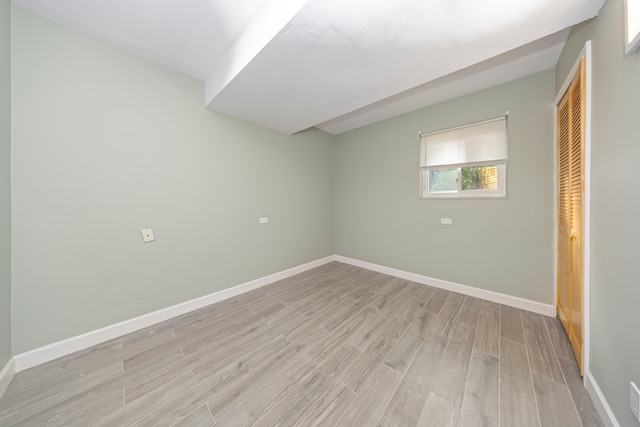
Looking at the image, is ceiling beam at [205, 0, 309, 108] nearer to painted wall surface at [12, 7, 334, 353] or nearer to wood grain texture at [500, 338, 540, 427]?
painted wall surface at [12, 7, 334, 353]

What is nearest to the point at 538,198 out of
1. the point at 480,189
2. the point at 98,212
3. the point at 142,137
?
the point at 480,189

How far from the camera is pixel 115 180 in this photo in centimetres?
173

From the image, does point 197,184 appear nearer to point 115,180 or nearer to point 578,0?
point 115,180

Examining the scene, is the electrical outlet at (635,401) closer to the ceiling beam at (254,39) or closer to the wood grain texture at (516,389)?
the wood grain texture at (516,389)

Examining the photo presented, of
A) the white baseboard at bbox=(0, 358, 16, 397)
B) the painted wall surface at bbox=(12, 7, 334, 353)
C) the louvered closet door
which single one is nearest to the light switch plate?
the painted wall surface at bbox=(12, 7, 334, 353)

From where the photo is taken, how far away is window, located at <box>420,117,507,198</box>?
7.44 ft

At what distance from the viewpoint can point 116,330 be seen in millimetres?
1759

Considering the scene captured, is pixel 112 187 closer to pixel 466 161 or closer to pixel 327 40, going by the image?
pixel 327 40

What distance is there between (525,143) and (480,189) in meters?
0.61

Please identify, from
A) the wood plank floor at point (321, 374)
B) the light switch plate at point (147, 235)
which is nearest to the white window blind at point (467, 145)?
the wood plank floor at point (321, 374)

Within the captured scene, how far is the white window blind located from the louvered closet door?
0.44 metres

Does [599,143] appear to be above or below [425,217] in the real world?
above

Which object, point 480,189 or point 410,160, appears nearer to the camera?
point 480,189

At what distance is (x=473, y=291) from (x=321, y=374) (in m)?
2.20
